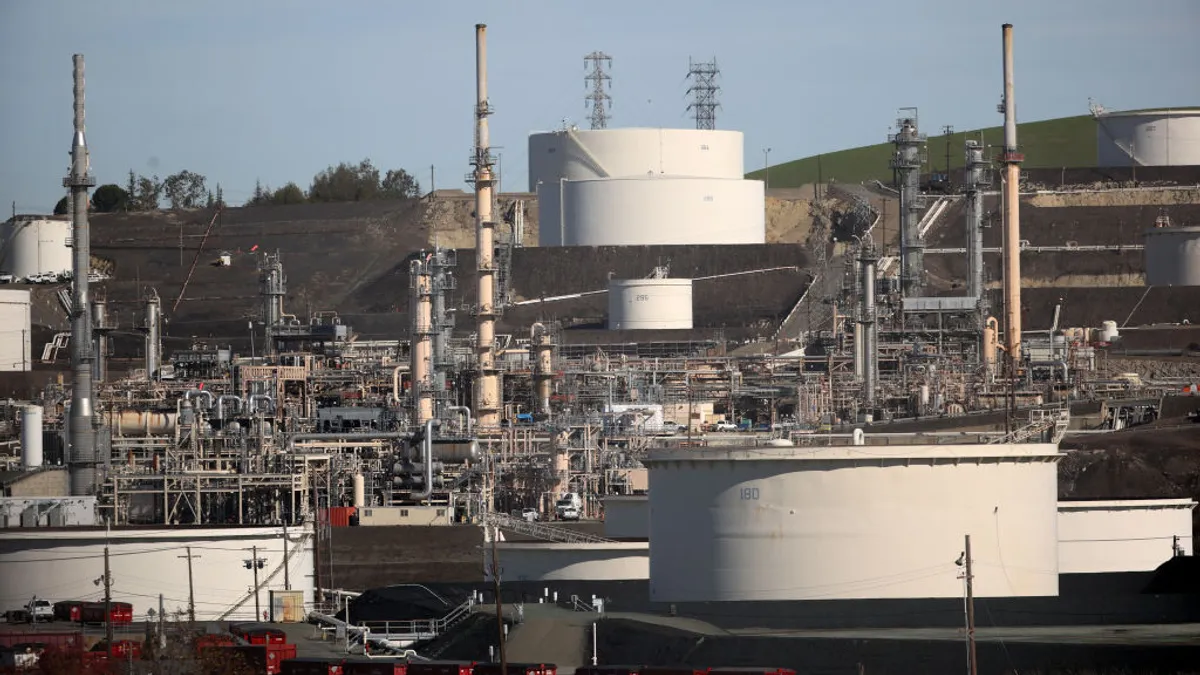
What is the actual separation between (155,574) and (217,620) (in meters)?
1.53

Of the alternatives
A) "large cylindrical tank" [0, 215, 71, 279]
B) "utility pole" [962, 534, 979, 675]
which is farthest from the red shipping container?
"large cylindrical tank" [0, 215, 71, 279]

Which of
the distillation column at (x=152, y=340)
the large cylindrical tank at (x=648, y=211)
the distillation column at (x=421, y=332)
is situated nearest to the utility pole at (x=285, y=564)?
the distillation column at (x=421, y=332)

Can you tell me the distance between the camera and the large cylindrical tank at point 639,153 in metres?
100

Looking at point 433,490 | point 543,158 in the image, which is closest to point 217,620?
point 433,490

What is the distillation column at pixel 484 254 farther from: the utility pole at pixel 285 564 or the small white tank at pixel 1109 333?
the small white tank at pixel 1109 333

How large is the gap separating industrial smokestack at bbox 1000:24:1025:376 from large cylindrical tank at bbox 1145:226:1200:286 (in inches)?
643

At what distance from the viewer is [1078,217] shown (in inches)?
3883

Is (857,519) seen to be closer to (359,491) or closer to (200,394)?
(359,491)

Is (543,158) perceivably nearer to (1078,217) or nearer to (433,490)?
(1078,217)

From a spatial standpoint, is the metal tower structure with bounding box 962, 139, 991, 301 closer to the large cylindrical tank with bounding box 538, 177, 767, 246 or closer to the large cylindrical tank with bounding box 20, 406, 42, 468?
the large cylindrical tank with bounding box 538, 177, 767, 246

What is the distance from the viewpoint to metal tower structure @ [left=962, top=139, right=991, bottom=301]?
3049 inches

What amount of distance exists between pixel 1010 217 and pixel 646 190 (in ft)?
95.0

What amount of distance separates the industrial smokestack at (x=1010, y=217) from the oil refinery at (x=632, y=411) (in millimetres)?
142

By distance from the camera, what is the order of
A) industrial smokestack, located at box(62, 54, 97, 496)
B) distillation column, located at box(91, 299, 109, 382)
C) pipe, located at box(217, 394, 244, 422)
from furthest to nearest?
distillation column, located at box(91, 299, 109, 382) < pipe, located at box(217, 394, 244, 422) < industrial smokestack, located at box(62, 54, 97, 496)
